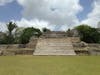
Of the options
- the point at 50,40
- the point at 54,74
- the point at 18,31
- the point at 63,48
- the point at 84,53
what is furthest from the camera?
the point at 18,31

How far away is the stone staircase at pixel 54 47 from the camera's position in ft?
109

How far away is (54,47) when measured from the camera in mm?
35812

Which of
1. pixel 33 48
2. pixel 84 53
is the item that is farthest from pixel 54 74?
pixel 33 48

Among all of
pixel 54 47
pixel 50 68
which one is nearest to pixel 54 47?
pixel 54 47

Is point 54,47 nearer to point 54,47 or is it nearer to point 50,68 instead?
point 54,47

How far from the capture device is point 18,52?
3428cm

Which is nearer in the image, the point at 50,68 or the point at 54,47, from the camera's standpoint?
the point at 50,68

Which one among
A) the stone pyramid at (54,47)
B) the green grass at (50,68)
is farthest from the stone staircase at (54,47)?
the green grass at (50,68)

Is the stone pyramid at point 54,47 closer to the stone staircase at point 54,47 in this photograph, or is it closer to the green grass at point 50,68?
the stone staircase at point 54,47

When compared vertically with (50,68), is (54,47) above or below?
below

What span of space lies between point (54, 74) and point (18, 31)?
68618mm

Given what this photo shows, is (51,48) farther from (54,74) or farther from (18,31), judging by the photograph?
(18,31)

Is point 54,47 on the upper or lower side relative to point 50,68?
lower

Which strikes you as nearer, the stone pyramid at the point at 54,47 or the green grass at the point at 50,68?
the green grass at the point at 50,68
